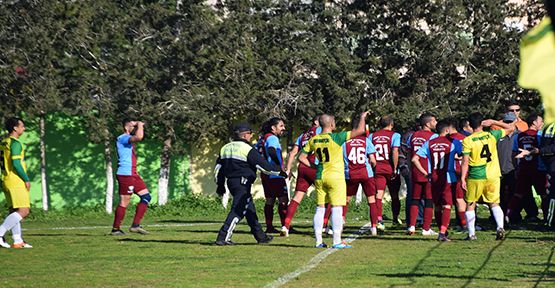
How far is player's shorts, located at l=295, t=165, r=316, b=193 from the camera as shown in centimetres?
1633

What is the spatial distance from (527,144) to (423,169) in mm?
2541

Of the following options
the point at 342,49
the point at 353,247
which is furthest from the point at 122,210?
the point at 342,49

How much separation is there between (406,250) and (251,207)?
2614 millimetres

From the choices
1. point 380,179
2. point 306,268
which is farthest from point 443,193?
point 306,268

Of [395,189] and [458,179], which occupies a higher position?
[458,179]

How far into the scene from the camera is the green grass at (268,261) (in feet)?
33.2

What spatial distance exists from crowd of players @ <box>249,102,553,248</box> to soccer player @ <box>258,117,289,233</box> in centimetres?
2

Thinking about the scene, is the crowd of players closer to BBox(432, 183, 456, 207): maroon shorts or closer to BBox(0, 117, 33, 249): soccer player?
BBox(432, 183, 456, 207): maroon shorts

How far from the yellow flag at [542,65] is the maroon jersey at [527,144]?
15771 mm

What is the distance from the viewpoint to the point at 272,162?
53.8 feet

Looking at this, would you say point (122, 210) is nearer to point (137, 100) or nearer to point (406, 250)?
point (406, 250)

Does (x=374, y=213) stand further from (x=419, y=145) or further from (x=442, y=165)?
(x=442, y=165)

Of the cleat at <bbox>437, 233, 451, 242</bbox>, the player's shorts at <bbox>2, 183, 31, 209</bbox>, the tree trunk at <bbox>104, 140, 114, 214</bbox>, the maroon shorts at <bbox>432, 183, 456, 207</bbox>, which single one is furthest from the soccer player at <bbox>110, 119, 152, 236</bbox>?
the tree trunk at <bbox>104, 140, 114, 214</bbox>

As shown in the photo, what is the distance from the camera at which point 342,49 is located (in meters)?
29.7
